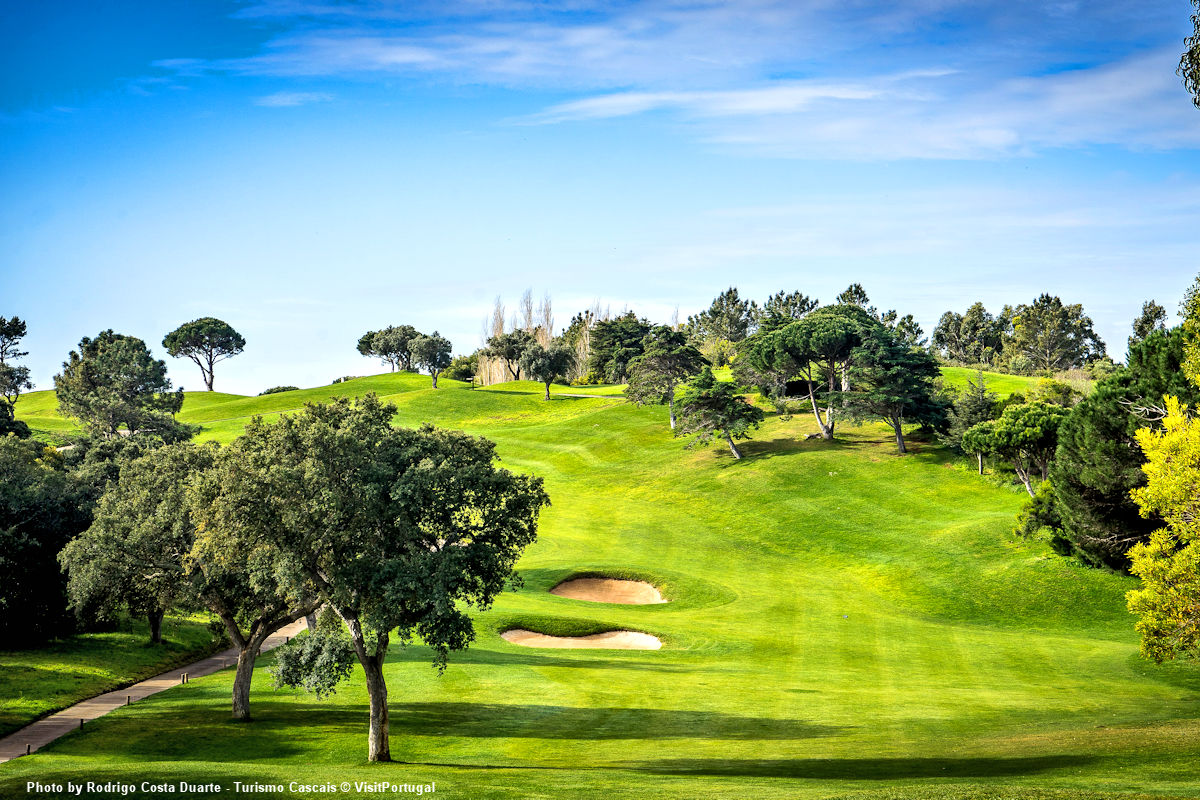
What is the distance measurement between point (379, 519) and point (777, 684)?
19013 millimetres

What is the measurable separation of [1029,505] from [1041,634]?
7.10 metres

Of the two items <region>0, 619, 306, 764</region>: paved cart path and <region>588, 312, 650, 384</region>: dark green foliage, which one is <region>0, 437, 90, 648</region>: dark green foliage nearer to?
<region>0, 619, 306, 764</region>: paved cart path

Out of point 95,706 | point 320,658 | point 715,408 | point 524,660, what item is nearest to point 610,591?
point 524,660

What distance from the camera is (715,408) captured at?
8250 cm

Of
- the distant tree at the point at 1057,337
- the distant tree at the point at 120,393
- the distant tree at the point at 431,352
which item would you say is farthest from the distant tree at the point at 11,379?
the distant tree at the point at 1057,337

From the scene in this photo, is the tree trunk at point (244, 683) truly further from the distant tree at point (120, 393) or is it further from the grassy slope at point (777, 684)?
the distant tree at point (120, 393)

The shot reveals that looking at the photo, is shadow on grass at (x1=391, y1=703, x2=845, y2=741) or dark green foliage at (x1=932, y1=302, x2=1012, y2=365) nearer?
shadow on grass at (x1=391, y1=703, x2=845, y2=741)

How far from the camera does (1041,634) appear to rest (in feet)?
149

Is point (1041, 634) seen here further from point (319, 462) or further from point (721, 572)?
point (319, 462)

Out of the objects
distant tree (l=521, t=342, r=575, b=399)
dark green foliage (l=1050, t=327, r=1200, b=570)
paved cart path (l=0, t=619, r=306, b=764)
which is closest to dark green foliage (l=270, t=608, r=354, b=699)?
paved cart path (l=0, t=619, r=306, b=764)

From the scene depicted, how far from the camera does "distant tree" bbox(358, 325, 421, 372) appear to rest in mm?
165000

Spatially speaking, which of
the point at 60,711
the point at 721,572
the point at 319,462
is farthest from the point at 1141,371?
the point at 60,711

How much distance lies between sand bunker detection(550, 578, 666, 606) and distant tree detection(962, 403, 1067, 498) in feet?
74.6

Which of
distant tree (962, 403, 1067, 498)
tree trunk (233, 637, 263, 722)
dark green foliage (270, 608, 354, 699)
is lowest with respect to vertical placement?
tree trunk (233, 637, 263, 722)
